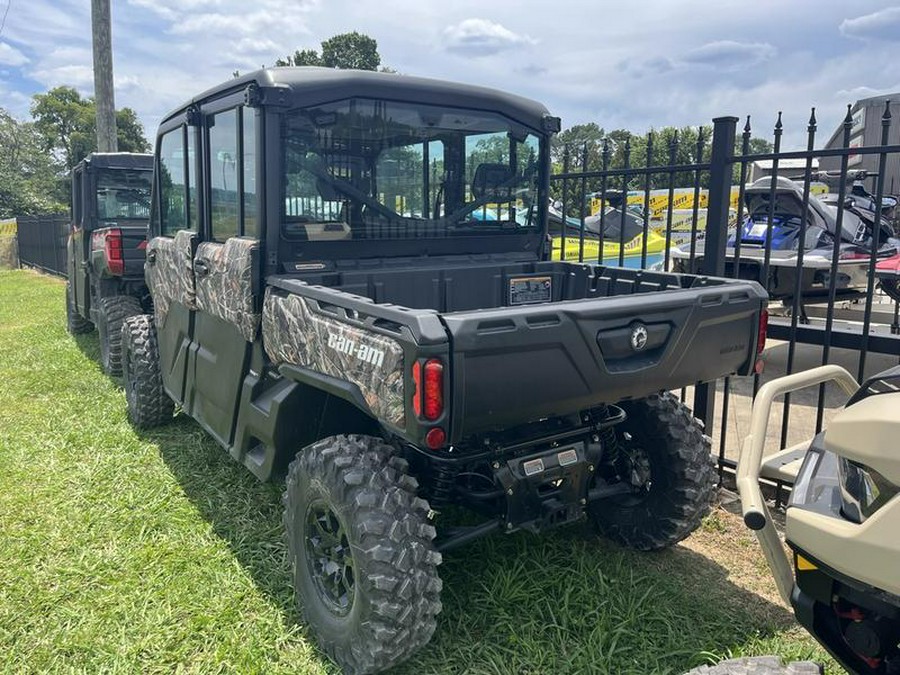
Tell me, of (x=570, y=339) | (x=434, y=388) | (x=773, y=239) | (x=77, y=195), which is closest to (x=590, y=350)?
(x=570, y=339)

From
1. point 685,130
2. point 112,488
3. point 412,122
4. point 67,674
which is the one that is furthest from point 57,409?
point 685,130

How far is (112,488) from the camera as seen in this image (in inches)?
174

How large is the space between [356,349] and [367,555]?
0.70 m

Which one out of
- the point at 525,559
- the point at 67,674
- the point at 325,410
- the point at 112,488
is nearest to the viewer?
the point at 67,674

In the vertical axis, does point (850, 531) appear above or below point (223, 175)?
below

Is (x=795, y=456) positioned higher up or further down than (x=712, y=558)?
higher up

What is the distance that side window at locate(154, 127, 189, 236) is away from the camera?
4.38m

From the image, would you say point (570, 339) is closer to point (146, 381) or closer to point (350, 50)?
point (146, 381)

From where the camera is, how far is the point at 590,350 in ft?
8.35

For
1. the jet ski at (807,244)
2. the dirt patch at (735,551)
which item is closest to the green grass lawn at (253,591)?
the dirt patch at (735,551)

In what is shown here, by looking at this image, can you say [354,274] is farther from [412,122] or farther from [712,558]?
[712,558]

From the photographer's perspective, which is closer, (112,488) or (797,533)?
(797,533)

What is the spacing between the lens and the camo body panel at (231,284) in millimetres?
3336

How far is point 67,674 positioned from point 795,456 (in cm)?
271
